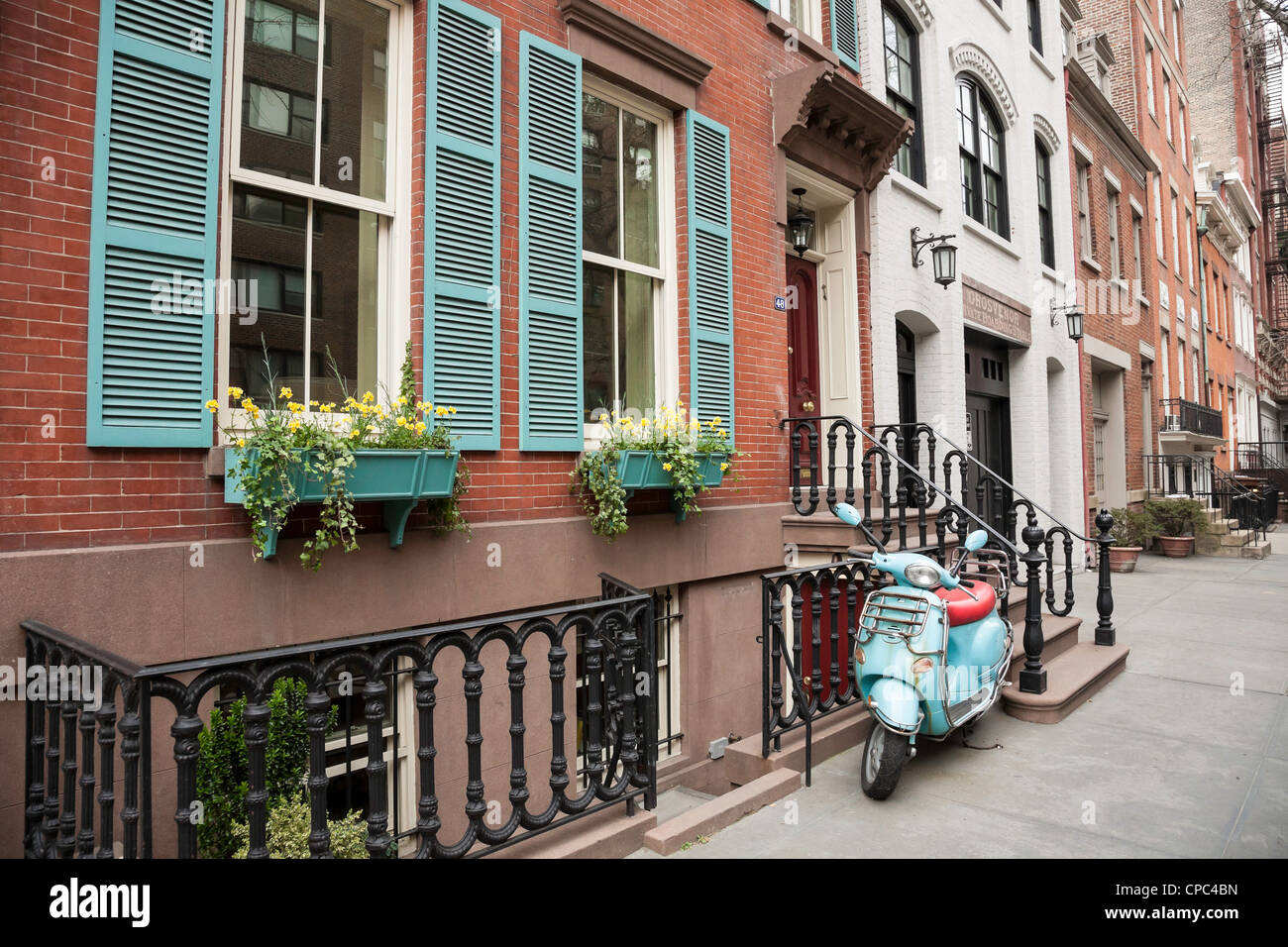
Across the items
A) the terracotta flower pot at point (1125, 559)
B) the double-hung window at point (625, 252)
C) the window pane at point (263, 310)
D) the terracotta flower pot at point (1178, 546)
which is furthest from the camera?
the terracotta flower pot at point (1178, 546)

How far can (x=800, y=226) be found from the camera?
8.33m

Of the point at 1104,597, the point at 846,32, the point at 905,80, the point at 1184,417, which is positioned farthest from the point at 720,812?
the point at 1184,417

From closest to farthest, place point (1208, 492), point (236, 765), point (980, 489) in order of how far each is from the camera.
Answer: point (236, 765) → point (980, 489) → point (1208, 492)

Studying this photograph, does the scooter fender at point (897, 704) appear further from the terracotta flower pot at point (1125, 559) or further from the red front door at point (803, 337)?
the terracotta flower pot at point (1125, 559)

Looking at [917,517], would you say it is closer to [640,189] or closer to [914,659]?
[914,659]

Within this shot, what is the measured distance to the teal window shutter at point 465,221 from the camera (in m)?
4.71

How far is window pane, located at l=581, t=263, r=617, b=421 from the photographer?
19.4ft

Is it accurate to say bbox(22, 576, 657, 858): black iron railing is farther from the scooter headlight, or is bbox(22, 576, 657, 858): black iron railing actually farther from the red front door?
the red front door

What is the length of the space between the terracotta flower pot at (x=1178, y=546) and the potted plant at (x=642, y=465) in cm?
1419

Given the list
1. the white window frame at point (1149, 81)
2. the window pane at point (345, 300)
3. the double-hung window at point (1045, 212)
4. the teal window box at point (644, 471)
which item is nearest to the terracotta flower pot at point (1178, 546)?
the double-hung window at point (1045, 212)

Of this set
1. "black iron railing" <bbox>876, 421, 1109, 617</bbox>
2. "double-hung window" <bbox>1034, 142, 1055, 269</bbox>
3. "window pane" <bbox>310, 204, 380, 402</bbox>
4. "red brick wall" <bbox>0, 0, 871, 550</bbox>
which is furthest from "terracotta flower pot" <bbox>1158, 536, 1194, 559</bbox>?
"red brick wall" <bbox>0, 0, 871, 550</bbox>

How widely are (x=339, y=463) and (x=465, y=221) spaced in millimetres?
1940
